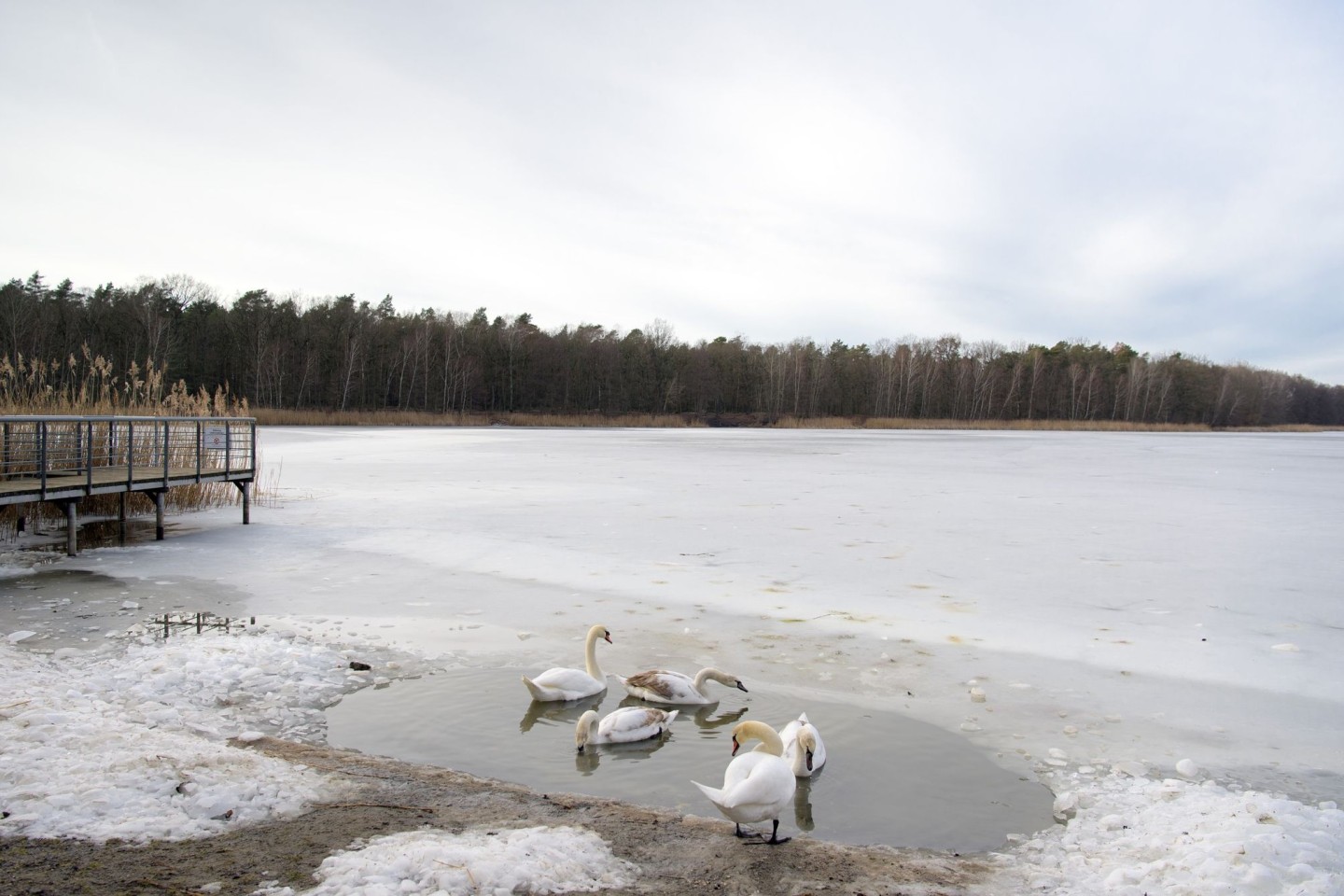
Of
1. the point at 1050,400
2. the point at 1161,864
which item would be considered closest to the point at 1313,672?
the point at 1161,864

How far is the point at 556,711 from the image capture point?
15.0ft

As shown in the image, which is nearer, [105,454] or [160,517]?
[160,517]

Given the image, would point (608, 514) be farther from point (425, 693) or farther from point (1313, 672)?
point (1313, 672)

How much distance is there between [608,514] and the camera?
450 inches

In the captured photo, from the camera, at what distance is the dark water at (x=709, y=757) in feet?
11.1

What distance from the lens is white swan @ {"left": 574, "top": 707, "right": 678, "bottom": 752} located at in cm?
410

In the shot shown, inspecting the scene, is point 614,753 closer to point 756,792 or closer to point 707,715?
point 707,715

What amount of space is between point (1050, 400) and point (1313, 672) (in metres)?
81.3

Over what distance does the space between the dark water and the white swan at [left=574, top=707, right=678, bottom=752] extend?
0.04m

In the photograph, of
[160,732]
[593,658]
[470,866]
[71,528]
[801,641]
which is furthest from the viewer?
[71,528]

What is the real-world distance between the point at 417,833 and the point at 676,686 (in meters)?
1.84

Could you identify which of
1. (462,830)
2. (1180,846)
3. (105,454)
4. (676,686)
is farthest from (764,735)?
(105,454)

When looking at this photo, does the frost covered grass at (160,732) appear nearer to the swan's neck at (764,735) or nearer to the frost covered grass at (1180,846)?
the swan's neck at (764,735)

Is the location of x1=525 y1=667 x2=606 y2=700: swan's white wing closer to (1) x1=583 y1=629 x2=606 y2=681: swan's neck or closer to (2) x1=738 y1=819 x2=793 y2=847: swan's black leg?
(1) x1=583 y1=629 x2=606 y2=681: swan's neck
